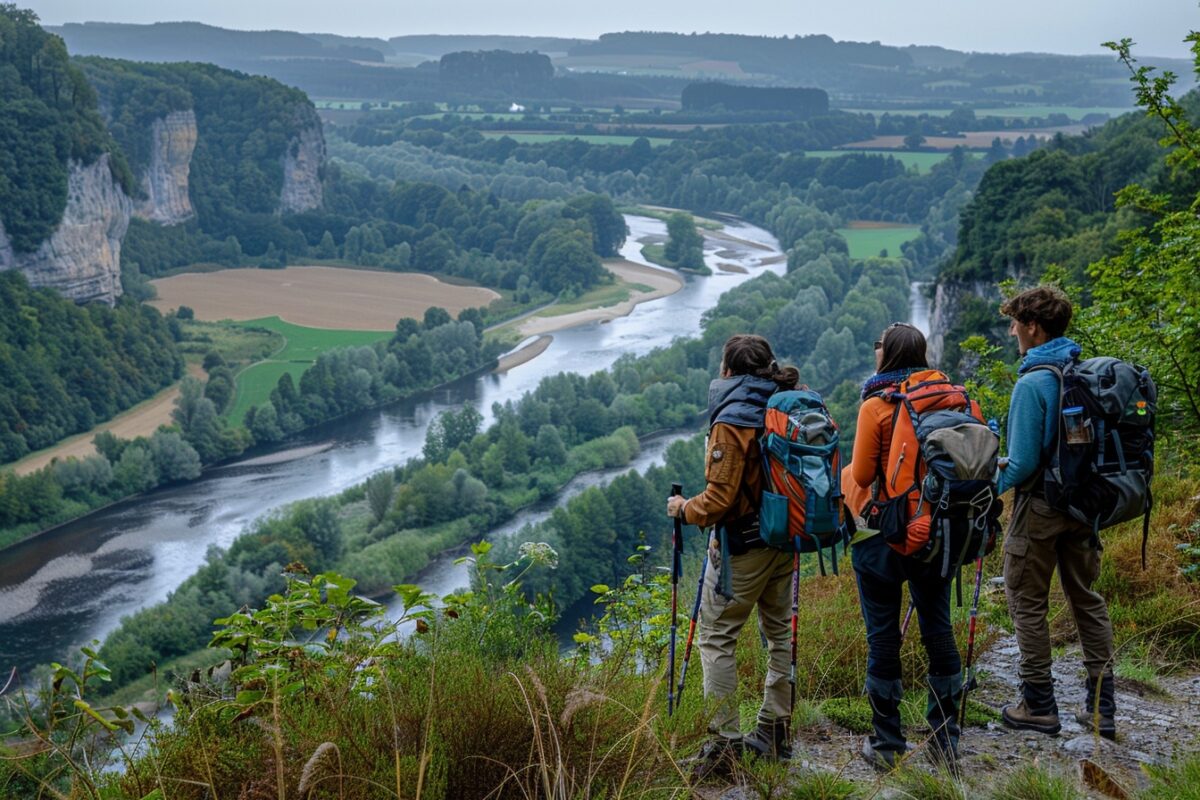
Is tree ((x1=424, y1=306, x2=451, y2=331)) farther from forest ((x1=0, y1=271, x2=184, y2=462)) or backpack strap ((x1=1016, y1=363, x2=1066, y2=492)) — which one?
backpack strap ((x1=1016, y1=363, x2=1066, y2=492))

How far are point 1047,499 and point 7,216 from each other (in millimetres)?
48390

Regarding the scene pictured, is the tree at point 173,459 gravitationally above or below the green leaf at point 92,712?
below

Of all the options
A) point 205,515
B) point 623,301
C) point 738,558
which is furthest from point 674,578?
point 623,301

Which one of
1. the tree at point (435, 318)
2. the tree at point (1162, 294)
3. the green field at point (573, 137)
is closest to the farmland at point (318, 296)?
the tree at point (435, 318)

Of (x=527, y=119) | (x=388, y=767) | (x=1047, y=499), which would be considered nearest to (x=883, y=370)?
(x=1047, y=499)

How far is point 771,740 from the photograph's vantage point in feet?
10.3

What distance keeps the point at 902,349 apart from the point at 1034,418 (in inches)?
16.8

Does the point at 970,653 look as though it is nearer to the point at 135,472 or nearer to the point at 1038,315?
the point at 1038,315

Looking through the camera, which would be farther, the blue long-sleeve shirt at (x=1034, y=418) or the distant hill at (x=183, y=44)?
the distant hill at (x=183, y=44)

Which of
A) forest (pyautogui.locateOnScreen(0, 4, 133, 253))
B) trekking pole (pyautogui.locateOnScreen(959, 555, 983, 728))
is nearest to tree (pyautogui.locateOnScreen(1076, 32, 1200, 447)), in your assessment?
trekking pole (pyautogui.locateOnScreen(959, 555, 983, 728))

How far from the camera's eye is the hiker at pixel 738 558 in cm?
296

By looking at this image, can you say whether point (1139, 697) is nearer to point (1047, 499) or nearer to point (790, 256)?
point (1047, 499)

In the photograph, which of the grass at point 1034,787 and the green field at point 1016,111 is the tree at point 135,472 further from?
the green field at point 1016,111

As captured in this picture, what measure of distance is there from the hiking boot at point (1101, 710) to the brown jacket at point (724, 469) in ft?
3.81
